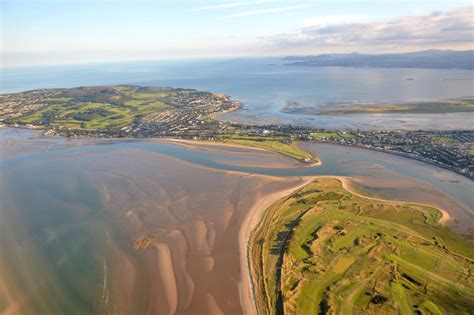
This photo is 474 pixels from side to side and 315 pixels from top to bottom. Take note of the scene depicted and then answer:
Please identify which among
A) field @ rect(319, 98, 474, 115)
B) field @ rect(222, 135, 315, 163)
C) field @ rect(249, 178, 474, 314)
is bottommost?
field @ rect(249, 178, 474, 314)

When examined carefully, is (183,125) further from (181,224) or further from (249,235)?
(249,235)

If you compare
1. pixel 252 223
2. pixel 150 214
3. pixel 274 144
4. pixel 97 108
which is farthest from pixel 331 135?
pixel 97 108

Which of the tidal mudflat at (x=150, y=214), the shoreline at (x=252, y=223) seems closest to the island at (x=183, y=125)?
the tidal mudflat at (x=150, y=214)

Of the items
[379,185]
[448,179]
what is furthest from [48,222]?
[448,179]

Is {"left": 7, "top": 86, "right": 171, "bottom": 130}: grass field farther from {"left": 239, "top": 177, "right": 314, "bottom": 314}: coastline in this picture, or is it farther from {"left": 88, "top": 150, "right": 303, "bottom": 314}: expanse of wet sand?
{"left": 239, "top": 177, "right": 314, "bottom": 314}: coastline

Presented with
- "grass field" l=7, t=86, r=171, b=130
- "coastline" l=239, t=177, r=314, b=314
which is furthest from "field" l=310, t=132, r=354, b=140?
"grass field" l=7, t=86, r=171, b=130

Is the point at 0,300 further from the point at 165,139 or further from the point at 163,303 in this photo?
the point at 165,139

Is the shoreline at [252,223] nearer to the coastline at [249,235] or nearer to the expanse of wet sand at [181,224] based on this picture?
the coastline at [249,235]
